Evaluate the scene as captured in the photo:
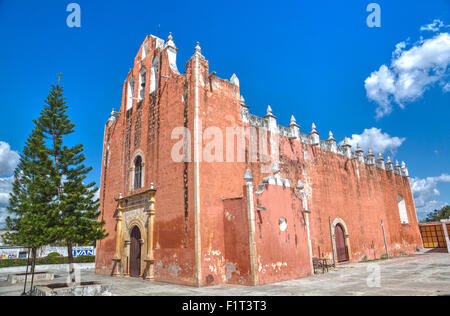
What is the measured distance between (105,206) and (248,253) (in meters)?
10.2

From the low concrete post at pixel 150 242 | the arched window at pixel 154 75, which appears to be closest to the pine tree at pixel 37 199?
the low concrete post at pixel 150 242

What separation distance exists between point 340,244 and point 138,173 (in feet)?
40.8

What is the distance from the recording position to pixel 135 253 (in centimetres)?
1321

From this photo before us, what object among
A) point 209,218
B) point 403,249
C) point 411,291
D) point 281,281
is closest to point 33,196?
point 209,218

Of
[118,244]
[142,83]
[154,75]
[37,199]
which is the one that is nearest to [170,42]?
[154,75]

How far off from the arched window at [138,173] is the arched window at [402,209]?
23137 mm

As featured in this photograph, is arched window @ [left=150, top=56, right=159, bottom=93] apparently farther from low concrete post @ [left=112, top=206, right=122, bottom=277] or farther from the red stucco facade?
low concrete post @ [left=112, top=206, right=122, bottom=277]

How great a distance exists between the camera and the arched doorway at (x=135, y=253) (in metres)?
12.9

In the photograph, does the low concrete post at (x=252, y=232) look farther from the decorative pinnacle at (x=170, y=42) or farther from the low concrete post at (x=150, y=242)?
the decorative pinnacle at (x=170, y=42)

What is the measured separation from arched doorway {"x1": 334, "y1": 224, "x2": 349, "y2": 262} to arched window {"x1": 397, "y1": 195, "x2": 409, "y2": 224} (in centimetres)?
1134

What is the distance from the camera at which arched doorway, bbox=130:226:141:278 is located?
42.4 feet

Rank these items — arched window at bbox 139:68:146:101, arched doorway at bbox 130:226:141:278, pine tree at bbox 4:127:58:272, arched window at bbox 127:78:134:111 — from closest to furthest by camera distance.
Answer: pine tree at bbox 4:127:58:272 < arched doorway at bbox 130:226:141:278 < arched window at bbox 139:68:146:101 < arched window at bbox 127:78:134:111

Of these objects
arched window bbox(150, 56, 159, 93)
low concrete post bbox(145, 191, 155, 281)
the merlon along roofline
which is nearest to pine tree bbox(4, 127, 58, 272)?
low concrete post bbox(145, 191, 155, 281)
